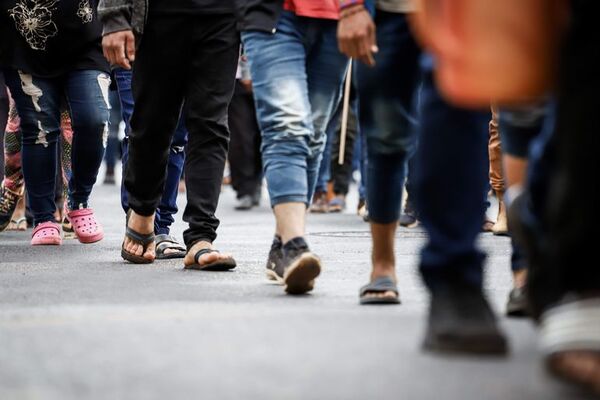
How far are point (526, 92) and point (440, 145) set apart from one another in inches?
19.7

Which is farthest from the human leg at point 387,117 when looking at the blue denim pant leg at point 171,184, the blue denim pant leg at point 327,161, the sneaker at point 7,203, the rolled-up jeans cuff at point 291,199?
the blue denim pant leg at point 327,161

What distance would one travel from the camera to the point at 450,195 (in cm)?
352

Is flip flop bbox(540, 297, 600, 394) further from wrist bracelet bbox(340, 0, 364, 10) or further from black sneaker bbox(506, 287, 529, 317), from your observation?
wrist bracelet bbox(340, 0, 364, 10)

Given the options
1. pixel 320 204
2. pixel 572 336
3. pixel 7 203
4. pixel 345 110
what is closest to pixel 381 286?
pixel 572 336

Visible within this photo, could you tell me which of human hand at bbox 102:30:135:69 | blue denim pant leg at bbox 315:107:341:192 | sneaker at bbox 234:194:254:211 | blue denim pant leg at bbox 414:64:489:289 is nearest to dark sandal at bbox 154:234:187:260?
human hand at bbox 102:30:135:69

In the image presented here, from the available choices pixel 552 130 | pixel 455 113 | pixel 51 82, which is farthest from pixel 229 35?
pixel 552 130

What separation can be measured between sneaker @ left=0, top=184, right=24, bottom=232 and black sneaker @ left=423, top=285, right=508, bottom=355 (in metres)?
6.22

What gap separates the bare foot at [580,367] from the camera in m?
2.83

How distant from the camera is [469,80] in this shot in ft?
10.1

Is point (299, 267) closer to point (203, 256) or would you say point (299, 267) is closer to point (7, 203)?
point (203, 256)

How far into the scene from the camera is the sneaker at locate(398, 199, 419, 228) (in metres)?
9.95

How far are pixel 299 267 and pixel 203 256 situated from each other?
1401mm

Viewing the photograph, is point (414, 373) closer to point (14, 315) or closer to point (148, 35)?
point (14, 315)

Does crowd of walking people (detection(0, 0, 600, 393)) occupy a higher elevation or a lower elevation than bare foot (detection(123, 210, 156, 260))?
higher
